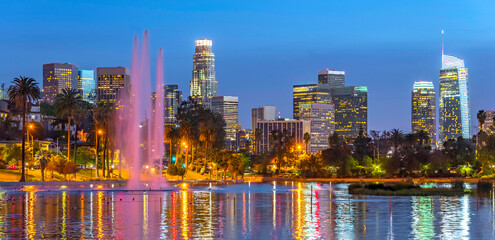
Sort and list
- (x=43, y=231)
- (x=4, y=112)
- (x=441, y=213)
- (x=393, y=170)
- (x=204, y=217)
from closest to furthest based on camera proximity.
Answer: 1. (x=43, y=231)
2. (x=204, y=217)
3. (x=441, y=213)
4. (x=393, y=170)
5. (x=4, y=112)

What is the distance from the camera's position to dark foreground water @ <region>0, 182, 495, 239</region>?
32875 mm

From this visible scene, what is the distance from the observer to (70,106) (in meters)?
124

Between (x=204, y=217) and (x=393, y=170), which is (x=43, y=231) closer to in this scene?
(x=204, y=217)

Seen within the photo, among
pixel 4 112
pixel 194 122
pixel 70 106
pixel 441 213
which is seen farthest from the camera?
pixel 4 112

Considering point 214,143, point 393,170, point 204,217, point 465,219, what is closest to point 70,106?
point 214,143

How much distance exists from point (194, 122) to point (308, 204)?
104 meters

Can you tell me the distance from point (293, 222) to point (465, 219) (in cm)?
1052

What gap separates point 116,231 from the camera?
3409cm

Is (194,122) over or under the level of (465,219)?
over

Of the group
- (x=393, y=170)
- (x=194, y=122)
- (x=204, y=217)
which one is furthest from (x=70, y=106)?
(x=204, y=217)

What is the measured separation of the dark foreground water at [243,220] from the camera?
32.9m

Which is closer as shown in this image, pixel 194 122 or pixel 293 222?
pixel 293 222

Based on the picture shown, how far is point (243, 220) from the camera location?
1594 inches

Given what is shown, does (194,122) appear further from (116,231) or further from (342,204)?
(116,231)
